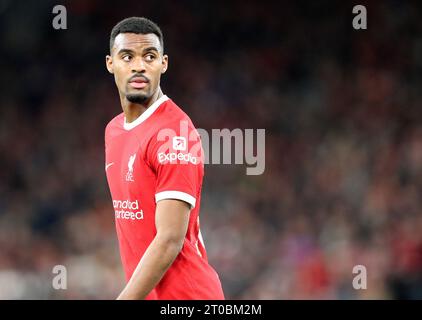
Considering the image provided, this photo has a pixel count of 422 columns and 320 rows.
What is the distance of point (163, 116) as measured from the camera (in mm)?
3898

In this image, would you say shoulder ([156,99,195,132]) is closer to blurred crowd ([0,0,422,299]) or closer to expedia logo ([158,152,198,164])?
expedia logo ([158,152,198,164])

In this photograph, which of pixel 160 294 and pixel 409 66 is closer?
pixel 160 294

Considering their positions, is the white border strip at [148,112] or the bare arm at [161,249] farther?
the white border strip at [148,112]

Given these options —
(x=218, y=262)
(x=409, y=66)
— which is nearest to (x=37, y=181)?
(x=218, y=262)

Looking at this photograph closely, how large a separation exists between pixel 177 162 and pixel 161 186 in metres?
0.13

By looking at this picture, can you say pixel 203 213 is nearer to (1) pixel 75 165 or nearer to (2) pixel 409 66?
(1) pixel 75 165

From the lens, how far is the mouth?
3912 millimetres

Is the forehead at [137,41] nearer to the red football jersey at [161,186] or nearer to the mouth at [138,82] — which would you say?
the mouth at [138,82]

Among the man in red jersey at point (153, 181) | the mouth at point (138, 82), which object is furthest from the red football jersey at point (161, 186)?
the mouth at point (138, 82)

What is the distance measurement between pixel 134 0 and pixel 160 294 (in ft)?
27.6

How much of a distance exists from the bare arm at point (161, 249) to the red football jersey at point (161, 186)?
6 cm

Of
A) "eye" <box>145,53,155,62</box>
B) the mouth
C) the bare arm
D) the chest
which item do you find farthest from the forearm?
"eye" <box>145,53,155,62</box>

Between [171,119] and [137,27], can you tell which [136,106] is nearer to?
[171,119]

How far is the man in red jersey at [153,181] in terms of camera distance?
361cm
